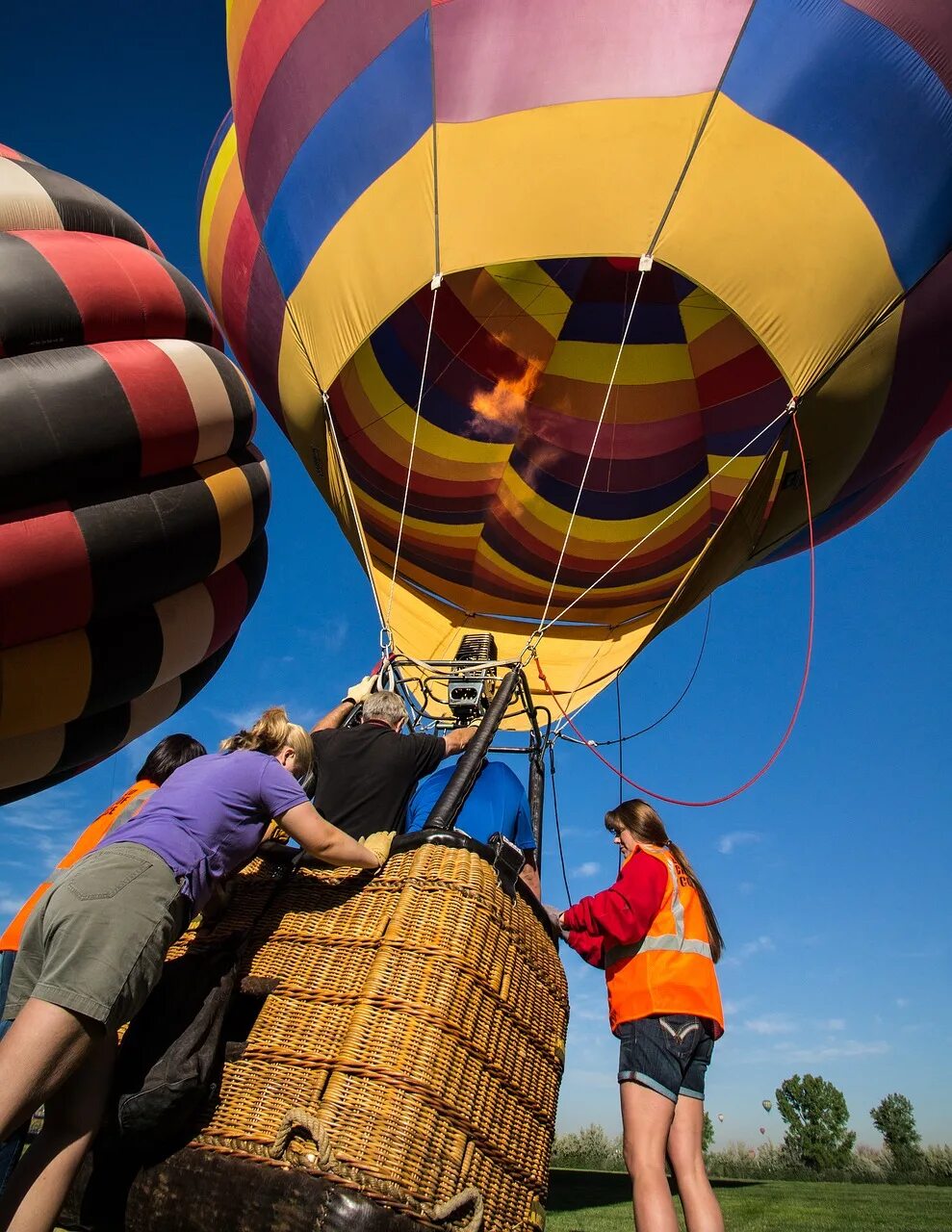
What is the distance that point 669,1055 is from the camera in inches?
84.2

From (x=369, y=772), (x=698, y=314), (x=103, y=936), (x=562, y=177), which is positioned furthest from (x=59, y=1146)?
(x=698, y=314)

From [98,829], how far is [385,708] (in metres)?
0.85

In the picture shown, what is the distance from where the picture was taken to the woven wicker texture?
4.77 ft

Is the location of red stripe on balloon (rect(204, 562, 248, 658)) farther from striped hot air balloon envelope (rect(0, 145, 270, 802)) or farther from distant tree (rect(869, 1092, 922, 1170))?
distant tree (rect(869, 1092, 922, 1170))

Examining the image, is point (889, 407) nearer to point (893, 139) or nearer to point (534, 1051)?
point (893, 139)

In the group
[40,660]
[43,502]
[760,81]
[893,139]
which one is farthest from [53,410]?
[893,139]

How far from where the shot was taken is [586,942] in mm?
2293

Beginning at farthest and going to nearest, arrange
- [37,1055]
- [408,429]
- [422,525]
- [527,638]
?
[527,638], [422,525], [408,429], [37,1055]

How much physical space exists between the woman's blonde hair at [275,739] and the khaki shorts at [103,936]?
38 cm

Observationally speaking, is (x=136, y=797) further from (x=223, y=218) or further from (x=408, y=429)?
(x=223, y=218)

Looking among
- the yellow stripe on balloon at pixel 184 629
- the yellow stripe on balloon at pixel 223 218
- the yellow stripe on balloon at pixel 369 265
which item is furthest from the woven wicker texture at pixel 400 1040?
the yellow stripe on balloon at pixel 223 218

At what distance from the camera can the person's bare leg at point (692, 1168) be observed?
201cm

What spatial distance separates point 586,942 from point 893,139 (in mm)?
3326

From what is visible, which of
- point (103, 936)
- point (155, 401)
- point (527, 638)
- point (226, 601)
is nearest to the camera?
point (103, 936)
